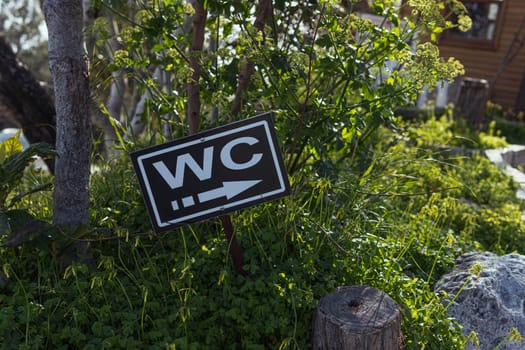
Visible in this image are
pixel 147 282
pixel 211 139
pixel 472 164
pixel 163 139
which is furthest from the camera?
pixel 472 164

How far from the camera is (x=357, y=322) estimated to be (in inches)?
89.3

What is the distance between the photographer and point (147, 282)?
256cm

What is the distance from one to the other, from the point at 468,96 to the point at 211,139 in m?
6.13

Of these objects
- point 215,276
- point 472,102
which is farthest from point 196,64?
point 472,102

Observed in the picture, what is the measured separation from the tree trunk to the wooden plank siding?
10.6 metres

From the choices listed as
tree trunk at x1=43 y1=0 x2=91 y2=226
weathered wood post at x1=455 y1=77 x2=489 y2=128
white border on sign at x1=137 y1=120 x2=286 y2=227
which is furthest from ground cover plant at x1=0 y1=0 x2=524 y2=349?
weathered wood post at x1=455 y1=77 x2=489 y2=128

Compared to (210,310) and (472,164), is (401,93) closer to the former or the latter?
(210,310)

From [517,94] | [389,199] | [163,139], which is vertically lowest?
[517,94]

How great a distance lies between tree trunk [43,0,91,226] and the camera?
253 cm

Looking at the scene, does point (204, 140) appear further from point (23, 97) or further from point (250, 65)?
point (23, 97)

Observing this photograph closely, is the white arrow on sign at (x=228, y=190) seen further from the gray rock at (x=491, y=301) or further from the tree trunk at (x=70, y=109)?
the gray rock at (x=491, y=301)

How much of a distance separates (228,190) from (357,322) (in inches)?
31.1

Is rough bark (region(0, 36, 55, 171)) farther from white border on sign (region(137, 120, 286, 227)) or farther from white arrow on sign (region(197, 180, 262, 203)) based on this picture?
white arrow on sign (region(197, 180, 262, 203))

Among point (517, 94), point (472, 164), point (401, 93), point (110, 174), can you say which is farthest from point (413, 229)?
point (517, 94)
